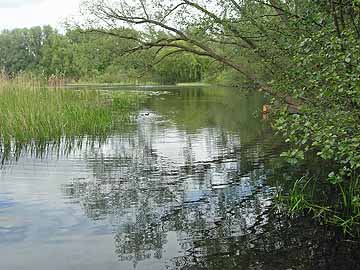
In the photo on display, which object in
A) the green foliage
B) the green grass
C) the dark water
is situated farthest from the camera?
the green grass

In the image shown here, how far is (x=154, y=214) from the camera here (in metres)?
9.12

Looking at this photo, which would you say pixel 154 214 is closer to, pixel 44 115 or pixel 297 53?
pixel 297 53

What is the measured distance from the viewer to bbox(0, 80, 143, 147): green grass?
16062 millimetres

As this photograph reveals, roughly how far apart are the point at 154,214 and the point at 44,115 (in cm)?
936

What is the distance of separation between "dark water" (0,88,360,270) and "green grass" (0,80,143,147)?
1305 millimetres

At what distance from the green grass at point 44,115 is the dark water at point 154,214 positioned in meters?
1.31

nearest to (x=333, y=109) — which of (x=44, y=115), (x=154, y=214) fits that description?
(x=154, y=214)

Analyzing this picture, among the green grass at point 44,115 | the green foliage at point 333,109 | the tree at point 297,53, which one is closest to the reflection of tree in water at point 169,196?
the tree at point 297,53

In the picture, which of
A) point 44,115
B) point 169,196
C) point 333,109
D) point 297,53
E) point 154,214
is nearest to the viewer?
point 333,109

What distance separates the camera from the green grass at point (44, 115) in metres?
16.1

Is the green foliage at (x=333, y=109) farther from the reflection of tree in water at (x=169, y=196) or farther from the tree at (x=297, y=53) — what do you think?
the reflection of tree in water at (x=169, y=196)

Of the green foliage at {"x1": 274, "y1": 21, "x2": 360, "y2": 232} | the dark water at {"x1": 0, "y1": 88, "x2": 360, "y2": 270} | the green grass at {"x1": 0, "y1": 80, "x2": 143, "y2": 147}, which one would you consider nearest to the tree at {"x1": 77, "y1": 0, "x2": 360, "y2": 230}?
the green foliage at {"x1": 274, "y1": 21, "x2": 360, "y2": 232}

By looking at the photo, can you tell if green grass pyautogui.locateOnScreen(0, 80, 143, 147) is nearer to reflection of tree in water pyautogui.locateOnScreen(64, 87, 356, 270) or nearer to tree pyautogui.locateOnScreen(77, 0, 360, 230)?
reflection of tree in water pyautogui.locateOnScreen(64, 87, 356, 270)

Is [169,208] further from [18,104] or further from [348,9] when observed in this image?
[18,104]
